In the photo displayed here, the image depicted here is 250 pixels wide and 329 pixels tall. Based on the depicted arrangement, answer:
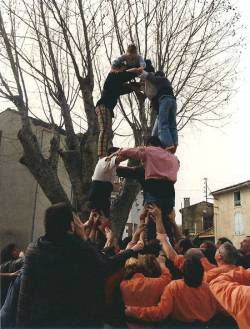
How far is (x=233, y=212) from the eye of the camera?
3397cm

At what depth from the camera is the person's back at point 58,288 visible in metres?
2.37

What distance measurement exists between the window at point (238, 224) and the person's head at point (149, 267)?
30.4 metres

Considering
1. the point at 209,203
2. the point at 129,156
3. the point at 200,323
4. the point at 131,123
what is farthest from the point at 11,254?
the point at 209,203

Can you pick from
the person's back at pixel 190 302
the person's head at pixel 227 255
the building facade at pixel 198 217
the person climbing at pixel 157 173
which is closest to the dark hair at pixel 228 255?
the person's head at pixel 227 255

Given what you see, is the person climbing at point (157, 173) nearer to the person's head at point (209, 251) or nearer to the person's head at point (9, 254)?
the person's head at point (209, 251)

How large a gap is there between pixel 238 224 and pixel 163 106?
96.4 ft

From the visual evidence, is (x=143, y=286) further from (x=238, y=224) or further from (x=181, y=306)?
(x=238, y=224)

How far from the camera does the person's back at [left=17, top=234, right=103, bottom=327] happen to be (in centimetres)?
237

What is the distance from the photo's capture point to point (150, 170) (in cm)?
497

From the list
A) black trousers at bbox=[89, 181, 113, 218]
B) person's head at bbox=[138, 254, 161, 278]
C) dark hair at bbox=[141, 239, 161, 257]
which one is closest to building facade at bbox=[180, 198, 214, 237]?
black trousers at bbox=[89, 181, 113, 218]

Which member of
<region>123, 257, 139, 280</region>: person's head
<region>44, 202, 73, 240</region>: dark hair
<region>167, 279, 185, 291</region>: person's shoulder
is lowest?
<region>167, 279, 185, 291</region>: person's shoulder

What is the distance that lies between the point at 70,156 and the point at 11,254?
4020mm

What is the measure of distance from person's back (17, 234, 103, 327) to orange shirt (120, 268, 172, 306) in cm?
95

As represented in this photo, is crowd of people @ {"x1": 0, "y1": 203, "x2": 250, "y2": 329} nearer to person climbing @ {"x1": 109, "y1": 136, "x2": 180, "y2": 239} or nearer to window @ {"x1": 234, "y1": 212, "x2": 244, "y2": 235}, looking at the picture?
person climbing @ {"x1": 109, "y1": 136, "x2": 180, "y2": 239}
